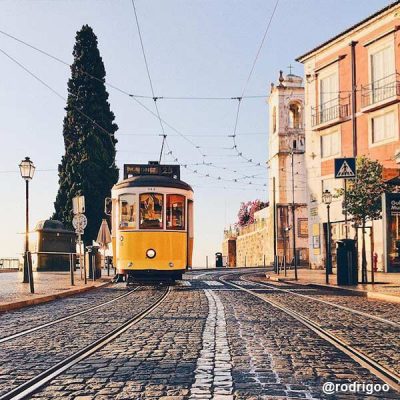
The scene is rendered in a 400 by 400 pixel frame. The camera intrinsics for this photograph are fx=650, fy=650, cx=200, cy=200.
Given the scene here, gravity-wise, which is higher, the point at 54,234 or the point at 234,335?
the point at 54,234

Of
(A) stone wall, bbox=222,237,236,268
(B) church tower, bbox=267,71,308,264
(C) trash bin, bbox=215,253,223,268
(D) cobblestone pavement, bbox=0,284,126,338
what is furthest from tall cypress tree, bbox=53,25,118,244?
(A) stone wall, bbox=222,237,236,268

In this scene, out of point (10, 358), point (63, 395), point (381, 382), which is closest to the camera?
point (63, 395)

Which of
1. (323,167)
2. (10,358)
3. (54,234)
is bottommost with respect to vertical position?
(10,358)

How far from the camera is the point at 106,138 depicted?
41156mm

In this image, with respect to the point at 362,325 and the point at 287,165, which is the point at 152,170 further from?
the point at 287,165

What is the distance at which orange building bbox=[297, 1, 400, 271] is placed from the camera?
108 ft

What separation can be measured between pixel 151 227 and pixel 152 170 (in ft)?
8.74

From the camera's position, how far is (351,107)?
36375 millimetres

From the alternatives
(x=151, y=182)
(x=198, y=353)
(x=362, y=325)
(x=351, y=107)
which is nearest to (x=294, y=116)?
(x=351, y=107)

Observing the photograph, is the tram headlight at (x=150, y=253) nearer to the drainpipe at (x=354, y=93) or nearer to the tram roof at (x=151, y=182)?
the tram roof at (x=151, y=182)

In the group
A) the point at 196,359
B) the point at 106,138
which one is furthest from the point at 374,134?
the point at 196,359

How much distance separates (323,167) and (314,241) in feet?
15.7

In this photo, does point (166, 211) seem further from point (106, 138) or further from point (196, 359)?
point (106, 138)

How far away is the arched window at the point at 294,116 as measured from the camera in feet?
177
